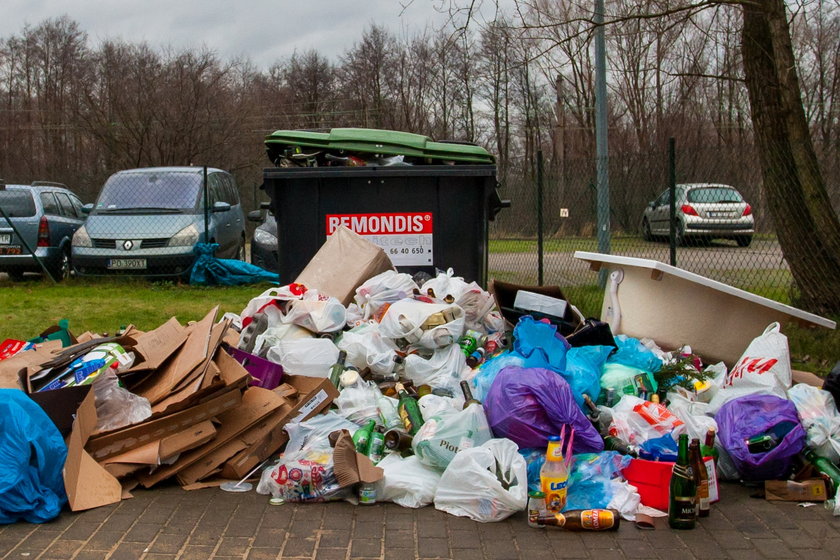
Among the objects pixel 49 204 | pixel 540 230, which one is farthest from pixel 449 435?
pixel 49 204

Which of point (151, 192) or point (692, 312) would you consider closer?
point (692, 312)

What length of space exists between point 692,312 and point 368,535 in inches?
118

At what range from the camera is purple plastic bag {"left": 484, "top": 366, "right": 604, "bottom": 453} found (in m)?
3.99

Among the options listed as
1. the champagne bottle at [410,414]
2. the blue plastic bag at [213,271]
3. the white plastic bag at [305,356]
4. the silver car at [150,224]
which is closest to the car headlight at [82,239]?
the silver car at [150,224]

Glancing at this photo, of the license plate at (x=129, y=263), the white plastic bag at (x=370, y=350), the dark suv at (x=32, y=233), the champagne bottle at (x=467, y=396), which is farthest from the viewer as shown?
the dark suv at (x=32, y=233)

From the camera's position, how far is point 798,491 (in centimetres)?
382

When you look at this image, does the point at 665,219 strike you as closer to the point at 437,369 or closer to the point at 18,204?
the point at 437,369

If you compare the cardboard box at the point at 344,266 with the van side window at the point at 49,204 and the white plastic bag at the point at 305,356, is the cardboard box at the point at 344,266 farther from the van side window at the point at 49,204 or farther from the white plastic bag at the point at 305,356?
the van side window at the point at 49,204

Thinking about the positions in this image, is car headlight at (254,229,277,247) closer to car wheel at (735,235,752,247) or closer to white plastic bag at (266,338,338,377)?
car wheel at (735,235,752,247)

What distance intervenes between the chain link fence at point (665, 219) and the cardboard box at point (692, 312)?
1530 millimetres

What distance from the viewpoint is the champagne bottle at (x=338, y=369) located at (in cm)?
484

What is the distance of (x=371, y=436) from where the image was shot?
4.21 meters

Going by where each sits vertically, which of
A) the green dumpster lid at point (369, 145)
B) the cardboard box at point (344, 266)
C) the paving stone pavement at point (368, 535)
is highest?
the green dumpster lid at point (369, 145)

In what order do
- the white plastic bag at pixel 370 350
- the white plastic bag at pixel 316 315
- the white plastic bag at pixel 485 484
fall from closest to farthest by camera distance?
1. the white plastic bag at pixel 485 484
2. the white plastic bag at pixel 370 350
3. the white plastic bag at pixel 316 315
